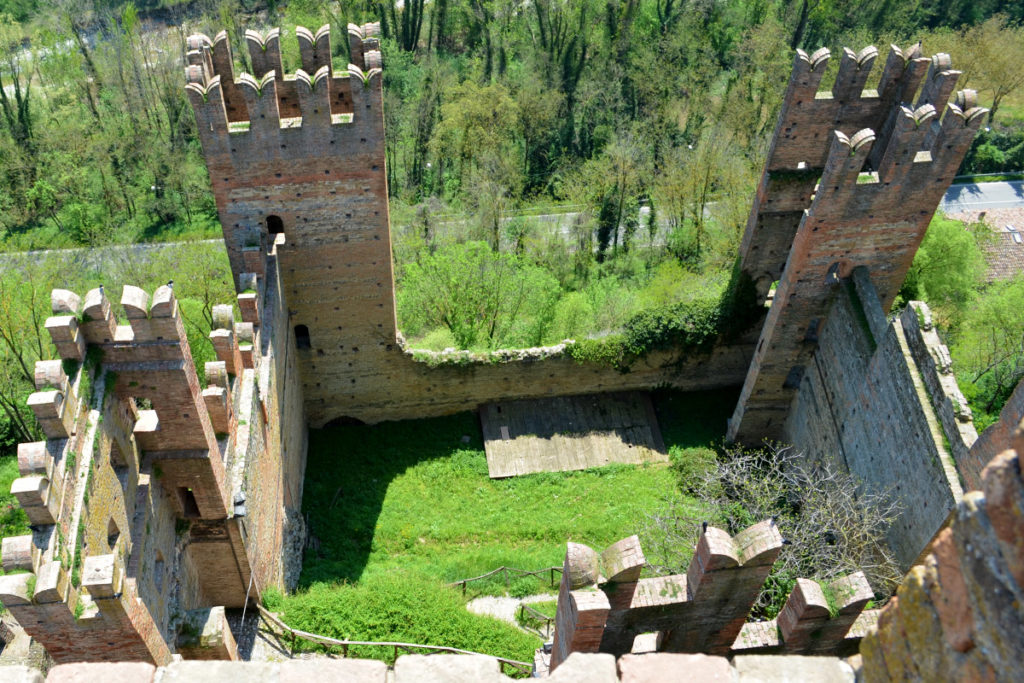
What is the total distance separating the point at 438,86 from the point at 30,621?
34495mm

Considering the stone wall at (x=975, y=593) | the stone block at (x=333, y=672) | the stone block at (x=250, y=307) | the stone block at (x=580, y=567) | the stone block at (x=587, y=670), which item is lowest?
the stone block at (x=250, y=307)

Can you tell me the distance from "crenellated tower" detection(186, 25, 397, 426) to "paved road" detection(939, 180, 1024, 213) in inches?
1308

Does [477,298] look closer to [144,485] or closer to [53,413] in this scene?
[144,485]

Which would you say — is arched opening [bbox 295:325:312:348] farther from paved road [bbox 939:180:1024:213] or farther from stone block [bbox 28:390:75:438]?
paved road [bbox 939:180:1024:213]

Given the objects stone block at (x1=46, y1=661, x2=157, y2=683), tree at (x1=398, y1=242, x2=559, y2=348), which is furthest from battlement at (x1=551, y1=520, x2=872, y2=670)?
tree at (x1=398, y1=242, x2=559, y2=348)

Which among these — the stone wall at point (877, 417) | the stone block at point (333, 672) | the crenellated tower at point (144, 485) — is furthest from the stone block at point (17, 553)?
the stone wall at point (877, 417)

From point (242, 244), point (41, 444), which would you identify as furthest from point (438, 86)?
point (41, 444)

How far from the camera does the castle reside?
10117 mm

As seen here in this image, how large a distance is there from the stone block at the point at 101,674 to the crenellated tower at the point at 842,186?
52.0ft

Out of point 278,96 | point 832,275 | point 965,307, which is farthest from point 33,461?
point 965,307

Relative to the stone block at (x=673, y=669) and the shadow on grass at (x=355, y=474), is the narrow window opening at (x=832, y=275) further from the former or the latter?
the stone block at (x=673, y=669)

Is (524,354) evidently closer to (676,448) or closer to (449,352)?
(449,352)

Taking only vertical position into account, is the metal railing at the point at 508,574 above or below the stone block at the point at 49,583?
below

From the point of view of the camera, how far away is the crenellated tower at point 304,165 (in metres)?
16.0
